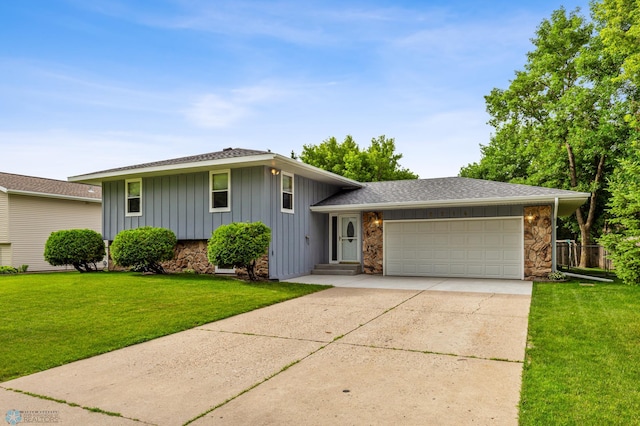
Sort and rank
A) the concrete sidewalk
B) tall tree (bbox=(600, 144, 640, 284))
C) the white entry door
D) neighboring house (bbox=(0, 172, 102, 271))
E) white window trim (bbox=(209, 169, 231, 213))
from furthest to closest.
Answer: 1. neighboring house (bbox=(0, 172, 102, 271))
2. the white entry door
3. white window trim (bbox=(209, 169, 231, 213))
4. the concrete sidewalk
5. tall tree (bbox=(600, 144, 640, 284))

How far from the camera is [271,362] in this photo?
4.21 metres

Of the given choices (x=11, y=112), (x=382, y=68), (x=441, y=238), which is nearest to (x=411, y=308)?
(x=441, y=238)

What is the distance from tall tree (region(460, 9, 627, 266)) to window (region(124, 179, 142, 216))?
19.3m

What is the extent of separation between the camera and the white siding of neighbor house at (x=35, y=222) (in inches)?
627

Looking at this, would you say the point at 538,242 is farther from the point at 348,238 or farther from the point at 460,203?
the point at 348,238

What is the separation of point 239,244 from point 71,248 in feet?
21.8

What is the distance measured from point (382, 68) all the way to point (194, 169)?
7.53 m

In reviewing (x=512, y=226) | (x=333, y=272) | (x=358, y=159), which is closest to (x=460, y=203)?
(x=512, y=226)

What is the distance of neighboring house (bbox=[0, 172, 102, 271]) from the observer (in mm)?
15781

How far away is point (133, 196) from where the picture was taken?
13.9 m

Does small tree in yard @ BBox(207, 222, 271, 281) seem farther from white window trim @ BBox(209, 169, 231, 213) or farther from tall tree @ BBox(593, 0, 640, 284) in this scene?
tall tree @ BBox(593, 0, 640, 284)

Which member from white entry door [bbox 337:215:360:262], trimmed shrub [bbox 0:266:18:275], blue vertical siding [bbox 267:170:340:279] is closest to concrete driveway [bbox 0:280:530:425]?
blue vertical siding [bbox 267:170:340:279]

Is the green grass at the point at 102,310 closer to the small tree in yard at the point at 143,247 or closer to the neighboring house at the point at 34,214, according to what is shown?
the small tree in yard at the point at 143,247

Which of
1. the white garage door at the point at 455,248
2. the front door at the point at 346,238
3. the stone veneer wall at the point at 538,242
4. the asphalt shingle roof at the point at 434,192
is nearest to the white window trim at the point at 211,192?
the asphalt shingle roof at the point at 434,192
